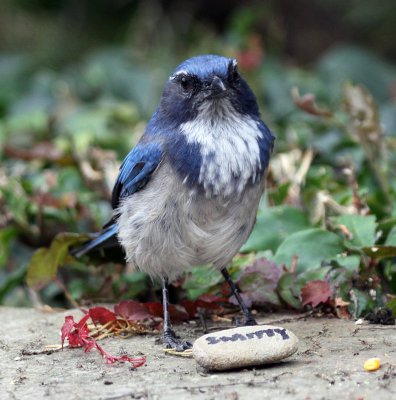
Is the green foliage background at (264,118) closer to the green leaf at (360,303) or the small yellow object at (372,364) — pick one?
the green leaf at (360,303)

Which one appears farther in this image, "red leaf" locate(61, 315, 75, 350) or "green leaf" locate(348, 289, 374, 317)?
"green leaf" locate(348, 289, 374, 317)

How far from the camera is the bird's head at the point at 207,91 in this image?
402 centimetres

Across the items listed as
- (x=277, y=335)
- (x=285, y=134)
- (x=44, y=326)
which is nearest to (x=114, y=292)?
(x=44, y=326)

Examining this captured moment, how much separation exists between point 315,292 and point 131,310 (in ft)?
3.05

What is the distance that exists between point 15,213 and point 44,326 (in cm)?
123

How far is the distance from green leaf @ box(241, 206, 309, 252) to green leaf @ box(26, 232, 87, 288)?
0.98 m

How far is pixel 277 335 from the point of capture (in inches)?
134

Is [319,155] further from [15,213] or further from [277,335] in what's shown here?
[277,335]

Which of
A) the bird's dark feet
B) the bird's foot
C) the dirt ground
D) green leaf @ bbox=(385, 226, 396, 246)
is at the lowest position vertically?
the bird's foot

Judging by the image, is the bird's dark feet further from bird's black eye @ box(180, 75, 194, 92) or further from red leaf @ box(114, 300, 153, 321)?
bird's black eye @ box(180, 75, 194, 92)

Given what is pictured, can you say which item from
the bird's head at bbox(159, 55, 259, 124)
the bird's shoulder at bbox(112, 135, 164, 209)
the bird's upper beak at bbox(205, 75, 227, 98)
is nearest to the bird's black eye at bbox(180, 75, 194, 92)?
the bird's head at bbox(159, 55, 259, 124)

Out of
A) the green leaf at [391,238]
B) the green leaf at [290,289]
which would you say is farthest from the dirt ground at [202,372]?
the green leaf at [391,238]

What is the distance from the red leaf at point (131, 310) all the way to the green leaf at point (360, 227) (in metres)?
1.15

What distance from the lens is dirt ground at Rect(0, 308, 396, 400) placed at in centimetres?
312
